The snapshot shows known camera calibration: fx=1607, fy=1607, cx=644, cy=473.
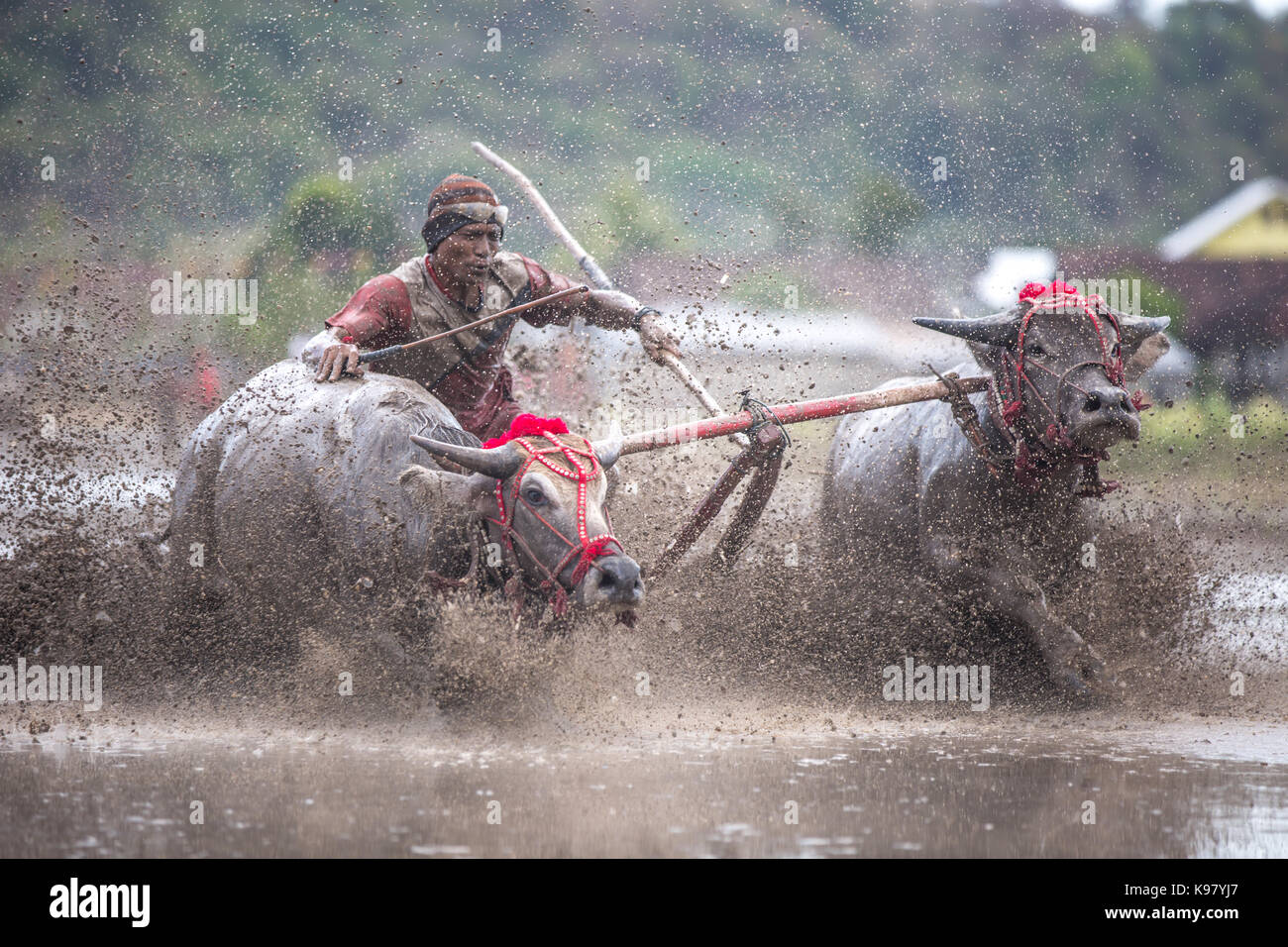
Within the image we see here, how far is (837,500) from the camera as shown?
30.6 ft

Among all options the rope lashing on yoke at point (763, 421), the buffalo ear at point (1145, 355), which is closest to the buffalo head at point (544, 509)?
the rope lashing on yoke at point (763, 421)

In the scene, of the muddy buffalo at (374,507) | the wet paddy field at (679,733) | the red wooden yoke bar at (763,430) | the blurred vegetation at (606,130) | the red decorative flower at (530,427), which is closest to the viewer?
the wet paddy field at (679,733)

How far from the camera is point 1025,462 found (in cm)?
754

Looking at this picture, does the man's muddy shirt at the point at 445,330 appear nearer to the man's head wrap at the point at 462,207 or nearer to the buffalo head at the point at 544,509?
the man's head wrap at the point at 462,207

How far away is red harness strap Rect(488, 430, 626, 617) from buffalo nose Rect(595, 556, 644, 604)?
10 centimetres

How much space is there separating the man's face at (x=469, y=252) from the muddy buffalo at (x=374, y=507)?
→ 0.65 meters

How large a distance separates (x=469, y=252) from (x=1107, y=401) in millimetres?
3084

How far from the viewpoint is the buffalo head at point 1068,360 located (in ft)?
23.2

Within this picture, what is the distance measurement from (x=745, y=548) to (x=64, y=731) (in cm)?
341

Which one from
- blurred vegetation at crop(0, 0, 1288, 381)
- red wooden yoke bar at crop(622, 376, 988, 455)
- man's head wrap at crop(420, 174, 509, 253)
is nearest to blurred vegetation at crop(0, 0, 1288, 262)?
blurred vegetation at crop(0, 0, 1288, 381)

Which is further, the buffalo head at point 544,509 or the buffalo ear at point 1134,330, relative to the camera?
the buffalo ear at point 1134,330

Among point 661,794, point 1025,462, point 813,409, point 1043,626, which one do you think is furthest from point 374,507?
point 1043,626
